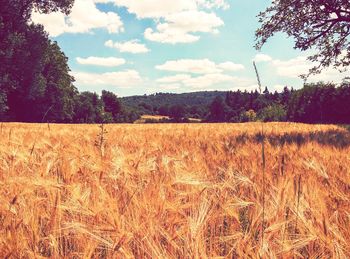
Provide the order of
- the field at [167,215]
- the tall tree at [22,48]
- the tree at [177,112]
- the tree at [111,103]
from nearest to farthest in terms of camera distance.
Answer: the field at [167,215], the tall tree at [22,48], the tree at [111,103], the tree at [177,112]

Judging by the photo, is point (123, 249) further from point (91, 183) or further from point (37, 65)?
point (37, 65)

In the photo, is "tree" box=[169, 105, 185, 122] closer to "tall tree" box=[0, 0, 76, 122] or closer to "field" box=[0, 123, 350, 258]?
"tall tree" box=[0, 0, 76, 122]

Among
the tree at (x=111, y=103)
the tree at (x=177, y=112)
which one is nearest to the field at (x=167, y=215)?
the tree at (x=111, y=103)

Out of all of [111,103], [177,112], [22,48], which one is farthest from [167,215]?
[177,112]

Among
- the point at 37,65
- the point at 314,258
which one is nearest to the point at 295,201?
the point at 314,258

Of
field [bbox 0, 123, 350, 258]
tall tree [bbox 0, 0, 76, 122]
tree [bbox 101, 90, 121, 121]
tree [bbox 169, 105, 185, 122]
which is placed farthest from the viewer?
tree [bbox 169, 105, 185, 122]

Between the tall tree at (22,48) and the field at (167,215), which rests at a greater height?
the tall tree at (22,48)

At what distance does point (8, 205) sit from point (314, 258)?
1413 mm

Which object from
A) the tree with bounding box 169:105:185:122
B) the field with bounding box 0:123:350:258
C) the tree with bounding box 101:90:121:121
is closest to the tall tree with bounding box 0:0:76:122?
the field with bounding box 0:123:350:258

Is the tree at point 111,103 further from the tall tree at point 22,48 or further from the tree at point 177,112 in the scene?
the tall tree at point 22,48

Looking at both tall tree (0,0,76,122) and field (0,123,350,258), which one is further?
tall tree (0,0,76,122)

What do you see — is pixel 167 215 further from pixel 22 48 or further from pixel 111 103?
pixel 111 103

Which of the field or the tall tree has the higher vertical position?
the tall tree

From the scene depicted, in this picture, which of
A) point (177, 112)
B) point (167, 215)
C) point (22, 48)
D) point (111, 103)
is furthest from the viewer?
point (177, 112)
